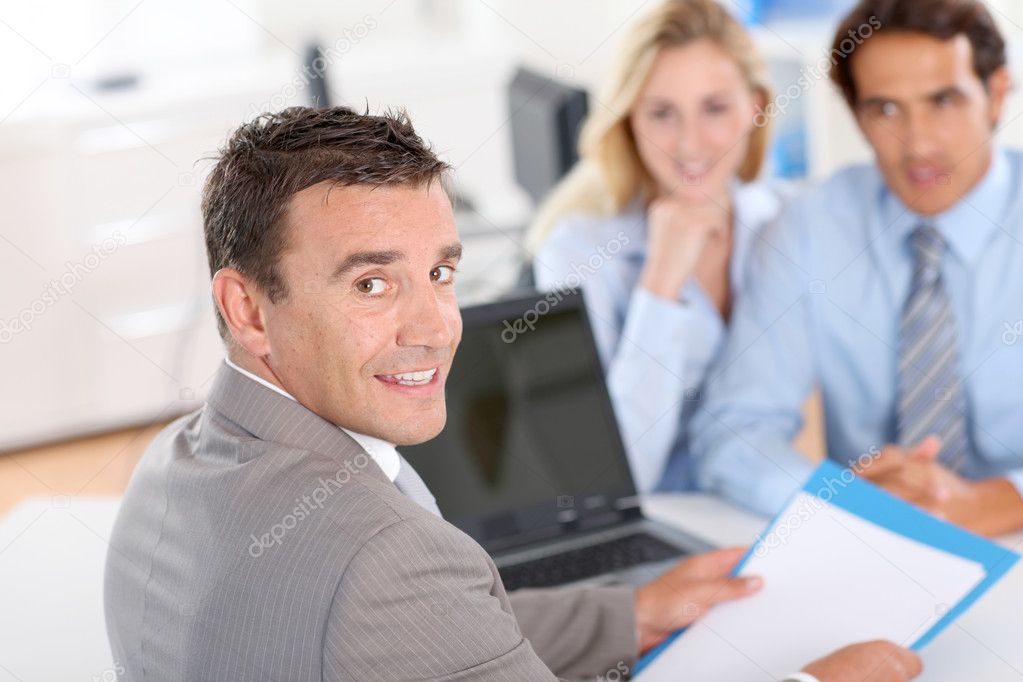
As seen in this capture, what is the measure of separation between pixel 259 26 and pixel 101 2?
0.64 m

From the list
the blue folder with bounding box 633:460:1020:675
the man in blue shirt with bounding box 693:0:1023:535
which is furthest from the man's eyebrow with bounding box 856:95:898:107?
the blue folder with bounding box 633:460:1020:675

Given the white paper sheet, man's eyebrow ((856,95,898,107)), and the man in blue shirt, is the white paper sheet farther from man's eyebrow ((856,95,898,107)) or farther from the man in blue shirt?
man's eyebrow ((856,95,898,107))

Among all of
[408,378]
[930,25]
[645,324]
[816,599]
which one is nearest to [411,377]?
[408,378]

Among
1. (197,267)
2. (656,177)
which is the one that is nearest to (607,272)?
(656,177)

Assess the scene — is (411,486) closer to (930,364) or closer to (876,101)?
(930,364)

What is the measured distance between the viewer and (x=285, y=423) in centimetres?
110

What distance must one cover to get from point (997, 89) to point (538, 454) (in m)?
1.18

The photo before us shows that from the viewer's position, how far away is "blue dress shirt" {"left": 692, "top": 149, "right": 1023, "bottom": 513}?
2.11 m

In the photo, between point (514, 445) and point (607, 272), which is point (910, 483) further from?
Result: point (607, 272)

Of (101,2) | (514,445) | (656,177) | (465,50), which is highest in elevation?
(101,2)

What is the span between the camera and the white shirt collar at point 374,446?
1.13 m

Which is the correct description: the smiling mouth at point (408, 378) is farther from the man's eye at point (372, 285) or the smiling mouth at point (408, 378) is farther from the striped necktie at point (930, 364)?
the striped necktie at point (930, 364)

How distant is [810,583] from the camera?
1.46m

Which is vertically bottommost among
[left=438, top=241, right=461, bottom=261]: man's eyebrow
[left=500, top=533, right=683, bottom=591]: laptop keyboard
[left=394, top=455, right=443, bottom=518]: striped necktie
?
[left=500, top=533, right=683, bottom=591]: laptop keyboard
